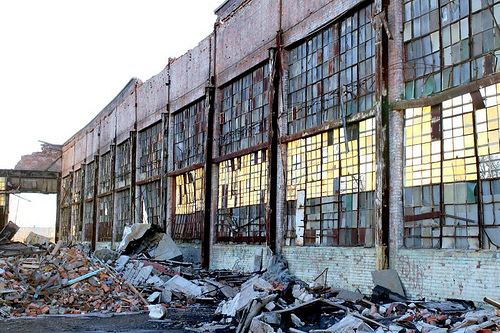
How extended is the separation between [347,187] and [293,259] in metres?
3.05

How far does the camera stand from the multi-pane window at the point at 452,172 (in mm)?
11188

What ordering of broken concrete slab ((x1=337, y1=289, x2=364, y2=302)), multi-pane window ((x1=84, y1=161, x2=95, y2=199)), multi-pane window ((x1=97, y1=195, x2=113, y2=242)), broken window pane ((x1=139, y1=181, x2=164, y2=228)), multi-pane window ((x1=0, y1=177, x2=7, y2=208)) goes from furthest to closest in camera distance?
1. multi-pane window ((x1=0, y1=177, x2=7, y2=208))
2. multi-pane window ((x1=84, y1=161, x2=95, y2=199))
3. multi-pane window ((x1=97, y1=195, x2=113, y2=242))
4. broken window pane ((x1=139, y1=181, x2=164, y2=228))
5. broken concrete slab ((x1=337, y1=289, x2=364, y2=302))

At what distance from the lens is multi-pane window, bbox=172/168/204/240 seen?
23.6 meters

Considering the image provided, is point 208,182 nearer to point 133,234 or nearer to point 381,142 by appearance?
point 133,234

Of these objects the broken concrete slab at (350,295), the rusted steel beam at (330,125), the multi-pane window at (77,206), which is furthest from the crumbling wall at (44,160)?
the broken concrete slab at (350,295)

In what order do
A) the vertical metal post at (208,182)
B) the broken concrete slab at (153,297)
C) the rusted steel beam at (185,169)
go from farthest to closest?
1. the rusted steel beam at (185,169)
2. the vertical metal post at (208,182)
3. the broken concrete slab at (153,297)

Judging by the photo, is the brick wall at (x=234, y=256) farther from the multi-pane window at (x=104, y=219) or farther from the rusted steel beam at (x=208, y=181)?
the multi-pane window at (x=104, y=219)

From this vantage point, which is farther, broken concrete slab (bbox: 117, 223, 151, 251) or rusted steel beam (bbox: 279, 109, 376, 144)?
broken concrete slab (bbox: 117, 223, 151, 251)

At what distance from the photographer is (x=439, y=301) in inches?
466

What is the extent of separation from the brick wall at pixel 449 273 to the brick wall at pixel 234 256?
6267mm

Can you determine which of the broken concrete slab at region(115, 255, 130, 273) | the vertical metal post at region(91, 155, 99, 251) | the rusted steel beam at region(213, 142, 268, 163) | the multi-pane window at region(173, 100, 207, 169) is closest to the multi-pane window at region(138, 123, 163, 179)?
the multi-pane window at region(173, 100, 207, 169)

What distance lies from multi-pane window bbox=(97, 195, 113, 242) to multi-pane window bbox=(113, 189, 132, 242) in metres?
1.21

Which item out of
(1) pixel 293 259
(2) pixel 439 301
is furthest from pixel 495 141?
(1) pixel 293 259

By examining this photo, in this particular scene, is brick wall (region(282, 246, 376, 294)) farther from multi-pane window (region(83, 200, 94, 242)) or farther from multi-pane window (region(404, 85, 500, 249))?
multi-pane window (region(83, 200, 94, 242))
